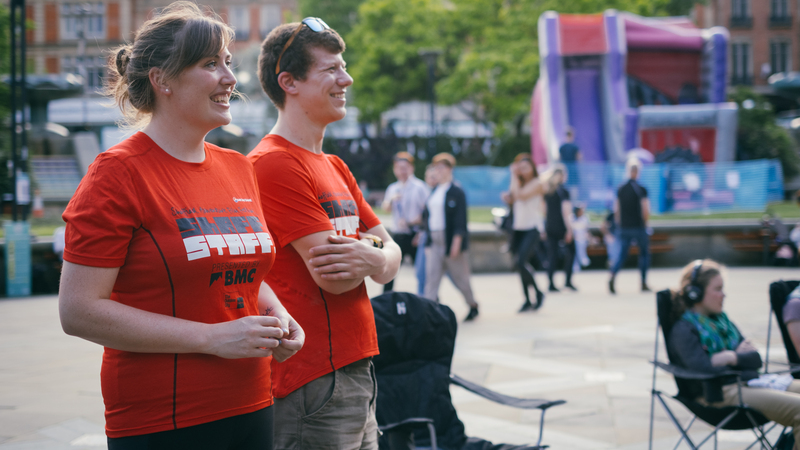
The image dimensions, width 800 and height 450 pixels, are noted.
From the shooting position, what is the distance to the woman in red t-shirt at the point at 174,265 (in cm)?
168

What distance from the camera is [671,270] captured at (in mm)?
14883

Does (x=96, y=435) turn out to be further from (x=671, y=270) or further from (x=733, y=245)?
(x=733, y=245)

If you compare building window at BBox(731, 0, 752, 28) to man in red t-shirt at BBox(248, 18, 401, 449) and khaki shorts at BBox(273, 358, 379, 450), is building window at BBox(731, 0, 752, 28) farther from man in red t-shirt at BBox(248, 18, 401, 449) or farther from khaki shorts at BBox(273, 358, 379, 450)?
khaki shorts at BBox(273, 358, 379, 450)

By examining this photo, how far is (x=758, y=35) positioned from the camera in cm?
5191

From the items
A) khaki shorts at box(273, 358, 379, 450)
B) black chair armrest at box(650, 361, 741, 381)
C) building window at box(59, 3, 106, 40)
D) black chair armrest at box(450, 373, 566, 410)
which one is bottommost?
black chair armrest at box(450, 373, 566, 410)

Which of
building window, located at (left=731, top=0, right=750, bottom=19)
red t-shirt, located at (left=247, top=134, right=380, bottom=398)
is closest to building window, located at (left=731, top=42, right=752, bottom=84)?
building window, located at (left=731, top=0, right=750, bottom=19)

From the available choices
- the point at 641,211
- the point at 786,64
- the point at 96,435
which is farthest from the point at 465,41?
the point at 96,435

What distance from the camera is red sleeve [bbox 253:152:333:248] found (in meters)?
2.21

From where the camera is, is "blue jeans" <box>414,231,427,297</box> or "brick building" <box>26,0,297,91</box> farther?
"brick building" <box>26,0,297,91</box>

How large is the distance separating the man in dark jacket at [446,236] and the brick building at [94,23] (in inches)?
2104

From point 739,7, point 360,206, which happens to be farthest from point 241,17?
point 360,206

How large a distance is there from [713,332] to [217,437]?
3294mm

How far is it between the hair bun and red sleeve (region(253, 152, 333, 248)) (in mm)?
496

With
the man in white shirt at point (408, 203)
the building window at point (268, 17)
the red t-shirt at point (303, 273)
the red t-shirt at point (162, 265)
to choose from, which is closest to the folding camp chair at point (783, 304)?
the red t-shirt at point (303, 273)
